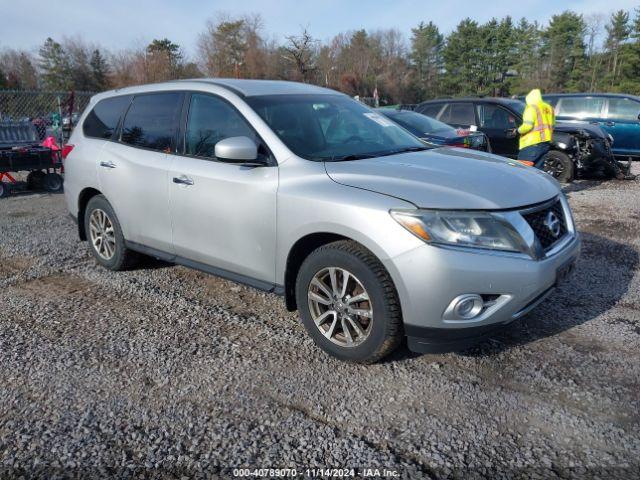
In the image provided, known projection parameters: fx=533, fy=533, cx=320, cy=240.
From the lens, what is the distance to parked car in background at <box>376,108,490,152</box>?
8305 millimetres

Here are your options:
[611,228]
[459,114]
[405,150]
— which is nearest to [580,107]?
[459,114]

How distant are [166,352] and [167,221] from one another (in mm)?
1147

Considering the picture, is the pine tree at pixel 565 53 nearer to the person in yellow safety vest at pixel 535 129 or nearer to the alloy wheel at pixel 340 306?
the person in yellow safety vest at pixel 535 129

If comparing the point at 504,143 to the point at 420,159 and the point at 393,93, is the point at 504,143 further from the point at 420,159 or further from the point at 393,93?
the point at 393,93

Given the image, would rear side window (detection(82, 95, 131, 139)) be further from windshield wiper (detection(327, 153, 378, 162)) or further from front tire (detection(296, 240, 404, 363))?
front tire (detection(296, 240, 404, 363))

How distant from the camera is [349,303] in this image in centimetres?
317

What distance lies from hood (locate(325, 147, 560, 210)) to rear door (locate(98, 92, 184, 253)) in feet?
5.15

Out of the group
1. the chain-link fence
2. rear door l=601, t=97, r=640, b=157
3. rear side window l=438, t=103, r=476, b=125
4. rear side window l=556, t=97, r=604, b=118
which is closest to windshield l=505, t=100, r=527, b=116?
rear side window l=438, t=103, r=476, b=125

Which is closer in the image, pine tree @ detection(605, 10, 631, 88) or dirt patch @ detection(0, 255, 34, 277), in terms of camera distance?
dirt patch @ detection(0, 255, 34, 277)

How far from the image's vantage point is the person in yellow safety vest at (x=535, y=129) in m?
8.16

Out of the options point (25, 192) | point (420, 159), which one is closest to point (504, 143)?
point (420, 159)

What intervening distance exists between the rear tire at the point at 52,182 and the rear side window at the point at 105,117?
6.03 meters

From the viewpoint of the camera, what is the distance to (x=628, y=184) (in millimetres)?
9945

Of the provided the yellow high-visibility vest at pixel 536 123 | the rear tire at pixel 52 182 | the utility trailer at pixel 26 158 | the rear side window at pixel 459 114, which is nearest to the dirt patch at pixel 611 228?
the yellow high-visibility vest at pixel 536 123
